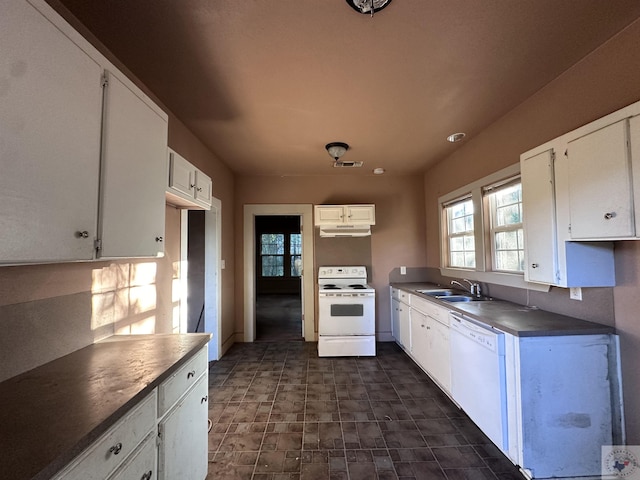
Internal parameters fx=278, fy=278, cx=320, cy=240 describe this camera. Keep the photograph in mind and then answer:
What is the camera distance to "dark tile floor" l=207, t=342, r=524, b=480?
5.88 feet

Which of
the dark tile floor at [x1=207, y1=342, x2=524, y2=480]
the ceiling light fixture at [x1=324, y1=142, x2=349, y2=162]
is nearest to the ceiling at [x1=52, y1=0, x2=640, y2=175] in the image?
the ceiling light fixture at [x1=324, y1=142, x2=349, y2=162]

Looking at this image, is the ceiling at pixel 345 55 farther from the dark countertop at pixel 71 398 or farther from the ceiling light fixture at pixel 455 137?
the dark countertop at pixel 71 398

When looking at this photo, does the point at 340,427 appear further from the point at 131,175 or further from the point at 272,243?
the point at 272,243

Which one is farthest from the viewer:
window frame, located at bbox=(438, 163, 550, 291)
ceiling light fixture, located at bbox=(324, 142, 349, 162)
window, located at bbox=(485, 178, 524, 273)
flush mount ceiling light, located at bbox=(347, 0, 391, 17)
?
ceiling light fixture, located at bbox=(324, 142, 349, 162)

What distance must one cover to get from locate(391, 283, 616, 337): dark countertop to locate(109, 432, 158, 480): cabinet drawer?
1918 mm

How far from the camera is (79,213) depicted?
105 centimetres

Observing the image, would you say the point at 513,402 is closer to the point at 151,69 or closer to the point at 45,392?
the point at 45,392

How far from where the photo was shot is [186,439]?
1.38 metres

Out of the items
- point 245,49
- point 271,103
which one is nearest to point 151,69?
point 245,49

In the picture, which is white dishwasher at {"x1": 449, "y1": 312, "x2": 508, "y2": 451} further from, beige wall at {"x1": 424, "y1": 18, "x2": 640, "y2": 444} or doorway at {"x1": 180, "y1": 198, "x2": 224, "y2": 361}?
doorway at {"x1": 180, "y1": 198, "x2": 224, "y2": 361}

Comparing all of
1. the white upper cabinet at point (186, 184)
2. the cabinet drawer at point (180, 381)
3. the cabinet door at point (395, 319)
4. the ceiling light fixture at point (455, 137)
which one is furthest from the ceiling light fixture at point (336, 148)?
the cabinet drawer at point (180, 381)

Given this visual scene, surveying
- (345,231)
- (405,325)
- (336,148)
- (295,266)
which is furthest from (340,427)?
(295,266)

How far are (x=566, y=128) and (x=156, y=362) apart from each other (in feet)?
9.33

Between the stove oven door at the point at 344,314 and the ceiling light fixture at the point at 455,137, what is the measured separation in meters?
2.06
